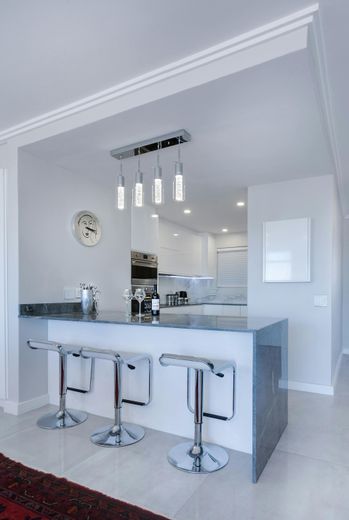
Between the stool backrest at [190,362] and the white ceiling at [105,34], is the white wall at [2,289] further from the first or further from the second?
the stool backrest at [190,362]

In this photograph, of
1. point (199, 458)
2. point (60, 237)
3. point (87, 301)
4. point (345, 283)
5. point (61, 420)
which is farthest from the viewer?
point (345, 283)

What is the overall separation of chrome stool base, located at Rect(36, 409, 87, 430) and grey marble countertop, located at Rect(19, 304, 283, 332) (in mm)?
830

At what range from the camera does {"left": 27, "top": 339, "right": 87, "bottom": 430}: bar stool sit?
2.79m

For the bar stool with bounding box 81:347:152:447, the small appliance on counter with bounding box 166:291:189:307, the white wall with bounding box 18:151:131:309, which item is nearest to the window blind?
the small appliance on counter with bounding box 166:291:189:307

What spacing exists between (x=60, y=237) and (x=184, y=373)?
189 centimetres

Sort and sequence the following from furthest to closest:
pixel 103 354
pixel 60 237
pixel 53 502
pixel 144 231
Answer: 1. pixel 144 231
2. pixel 60 237
3. pixel 103 354
4. pixel 53 502

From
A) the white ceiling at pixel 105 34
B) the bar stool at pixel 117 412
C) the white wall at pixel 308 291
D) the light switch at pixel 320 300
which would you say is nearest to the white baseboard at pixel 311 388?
the white wall at pixel 308 291

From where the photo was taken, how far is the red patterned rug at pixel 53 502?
171 centimetres

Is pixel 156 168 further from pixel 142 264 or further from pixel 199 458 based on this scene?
pixel 142 264

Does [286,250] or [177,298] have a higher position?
[286,250]

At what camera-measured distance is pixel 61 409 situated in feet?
9.73

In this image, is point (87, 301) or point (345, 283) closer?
point (87, 301)

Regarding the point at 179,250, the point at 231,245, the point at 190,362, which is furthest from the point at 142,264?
the point at 190,362

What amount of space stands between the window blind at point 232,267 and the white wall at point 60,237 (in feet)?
11.4
